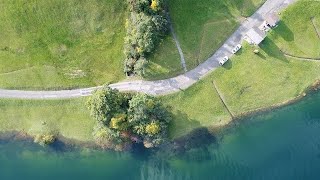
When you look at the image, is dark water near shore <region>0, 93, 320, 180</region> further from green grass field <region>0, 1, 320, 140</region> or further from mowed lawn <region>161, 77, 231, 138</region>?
mowed lawn <region>161, 77, 231, 138</region>

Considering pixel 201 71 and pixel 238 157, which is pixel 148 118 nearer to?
pixel 201 71

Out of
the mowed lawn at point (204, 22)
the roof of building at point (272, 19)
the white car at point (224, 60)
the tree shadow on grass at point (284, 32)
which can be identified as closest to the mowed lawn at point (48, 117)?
the mowed lawn at point (204, 22)

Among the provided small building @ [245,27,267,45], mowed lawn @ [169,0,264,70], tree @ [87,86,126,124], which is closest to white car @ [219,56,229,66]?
mowed lawn @ [169,0,264,70]

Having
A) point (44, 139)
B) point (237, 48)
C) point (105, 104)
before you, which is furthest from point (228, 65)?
point (44, 139)

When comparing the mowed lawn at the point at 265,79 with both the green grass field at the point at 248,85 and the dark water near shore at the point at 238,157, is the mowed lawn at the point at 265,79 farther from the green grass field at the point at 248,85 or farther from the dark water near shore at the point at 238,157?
the dark water near shore at the point at 238,157

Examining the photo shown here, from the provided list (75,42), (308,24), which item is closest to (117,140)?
(75,42)

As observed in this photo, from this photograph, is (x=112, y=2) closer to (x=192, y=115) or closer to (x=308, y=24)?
(x=192, y=115)
